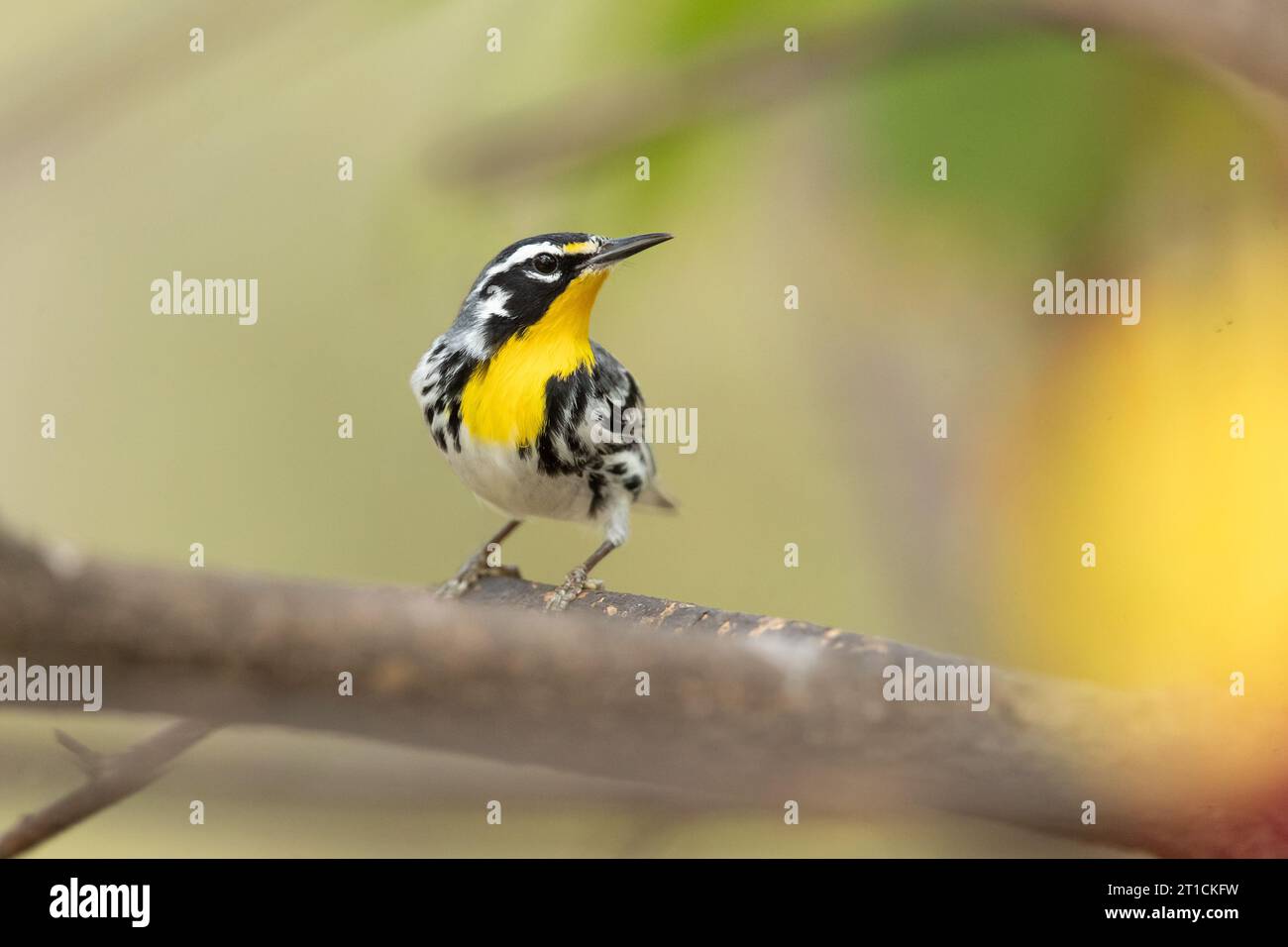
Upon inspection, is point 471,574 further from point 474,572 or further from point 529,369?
point 529,369

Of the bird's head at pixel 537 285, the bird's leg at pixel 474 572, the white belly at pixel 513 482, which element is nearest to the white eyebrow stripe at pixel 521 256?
the bird's head at pixel 537 285

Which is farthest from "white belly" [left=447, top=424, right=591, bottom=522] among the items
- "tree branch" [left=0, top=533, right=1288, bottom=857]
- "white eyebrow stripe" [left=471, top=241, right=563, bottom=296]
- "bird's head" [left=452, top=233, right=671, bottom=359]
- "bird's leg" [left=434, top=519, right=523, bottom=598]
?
"tree branch" [left=0, top=533, right=1288, bottom=857]

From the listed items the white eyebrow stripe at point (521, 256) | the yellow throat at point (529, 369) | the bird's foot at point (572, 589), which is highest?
the white eyebrow stripe at point (521, 256)

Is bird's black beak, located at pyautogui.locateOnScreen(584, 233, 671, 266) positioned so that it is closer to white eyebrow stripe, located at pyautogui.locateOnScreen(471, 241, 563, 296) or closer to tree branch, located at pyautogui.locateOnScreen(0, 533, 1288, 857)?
white eyebrow stripe, located at pyautogui.locateOnScreen(471, 241, 563, 296)

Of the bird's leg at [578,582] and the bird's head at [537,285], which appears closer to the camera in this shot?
the bird's leg at [578,582]

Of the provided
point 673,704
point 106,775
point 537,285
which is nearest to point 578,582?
point 537,285

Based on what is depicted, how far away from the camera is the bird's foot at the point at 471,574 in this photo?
8.59ft

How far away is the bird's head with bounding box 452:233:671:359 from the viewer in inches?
115

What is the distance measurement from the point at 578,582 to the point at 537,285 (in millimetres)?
722

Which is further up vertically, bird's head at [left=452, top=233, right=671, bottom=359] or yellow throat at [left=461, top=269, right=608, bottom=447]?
bird's head at [left=452, top=233, right=671, bottom=359]

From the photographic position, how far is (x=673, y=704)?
1521 mm

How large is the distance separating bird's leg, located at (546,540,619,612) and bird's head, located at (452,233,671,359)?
0.52 metres

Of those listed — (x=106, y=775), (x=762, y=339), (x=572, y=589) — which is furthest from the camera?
(x=762, y=339)

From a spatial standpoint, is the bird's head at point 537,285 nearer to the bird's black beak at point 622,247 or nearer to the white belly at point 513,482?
the bird's black beak at point 622,247
